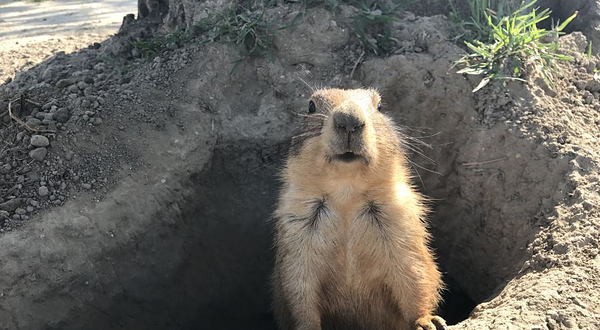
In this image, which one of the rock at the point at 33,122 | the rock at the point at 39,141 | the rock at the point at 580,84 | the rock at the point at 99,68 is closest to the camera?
the rock at the point at 39,141

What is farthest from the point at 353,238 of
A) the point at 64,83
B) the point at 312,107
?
the point at 64,83

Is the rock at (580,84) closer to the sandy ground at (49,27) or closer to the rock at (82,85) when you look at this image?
the rock at (82,85)

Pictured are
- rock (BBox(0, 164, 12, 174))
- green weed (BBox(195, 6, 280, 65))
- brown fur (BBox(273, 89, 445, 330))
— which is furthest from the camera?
green weed (BBox(195, 6, 280, 65))

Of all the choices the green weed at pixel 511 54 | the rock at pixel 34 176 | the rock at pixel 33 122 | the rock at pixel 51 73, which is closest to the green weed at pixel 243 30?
the rock at pixel 51 73

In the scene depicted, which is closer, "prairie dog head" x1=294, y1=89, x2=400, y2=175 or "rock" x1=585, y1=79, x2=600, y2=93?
"prairie dog head" x1=294, y1=89, x2=400, y2=175

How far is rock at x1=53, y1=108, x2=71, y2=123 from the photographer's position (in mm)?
4664

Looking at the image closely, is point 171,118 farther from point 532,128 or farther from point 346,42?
point 532,128

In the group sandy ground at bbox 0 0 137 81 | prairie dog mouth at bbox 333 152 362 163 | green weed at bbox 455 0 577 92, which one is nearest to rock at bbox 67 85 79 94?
sandy ground at bbox 0 0 137 81

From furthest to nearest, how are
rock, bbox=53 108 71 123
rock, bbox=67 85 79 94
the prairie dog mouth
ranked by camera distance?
rock, bbox=67 85 79 94, rock, bbox=53 108 71 123, the prairie dog mouth

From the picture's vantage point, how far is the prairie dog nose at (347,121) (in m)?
3.37

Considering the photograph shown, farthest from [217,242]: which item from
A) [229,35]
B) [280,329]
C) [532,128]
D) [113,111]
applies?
[532,128]

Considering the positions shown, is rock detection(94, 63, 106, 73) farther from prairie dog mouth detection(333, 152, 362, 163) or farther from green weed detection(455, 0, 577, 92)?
green weed detection(455, 0, 577, 92)

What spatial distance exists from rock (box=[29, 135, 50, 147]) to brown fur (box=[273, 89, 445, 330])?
190 cm

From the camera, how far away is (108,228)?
4.22 metres
